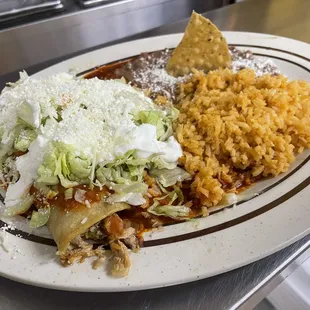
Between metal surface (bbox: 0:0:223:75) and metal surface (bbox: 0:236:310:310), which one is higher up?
metal surface (bbox: 0:0:223:75)

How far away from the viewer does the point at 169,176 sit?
1460 mm

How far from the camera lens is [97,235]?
1.29 meters

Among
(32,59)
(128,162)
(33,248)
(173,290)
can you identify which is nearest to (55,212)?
(33,248)

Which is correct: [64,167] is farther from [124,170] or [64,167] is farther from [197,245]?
[197,245]

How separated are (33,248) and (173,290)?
0.46m

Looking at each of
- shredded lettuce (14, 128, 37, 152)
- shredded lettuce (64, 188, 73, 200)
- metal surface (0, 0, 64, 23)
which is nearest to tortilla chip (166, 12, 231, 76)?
shredded lettuce (14, 128, 37, 152)

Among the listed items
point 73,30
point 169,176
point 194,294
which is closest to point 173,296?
point 194,294

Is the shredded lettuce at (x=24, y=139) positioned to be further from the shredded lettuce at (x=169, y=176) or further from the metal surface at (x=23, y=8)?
the metal surface at (x=23, y=8)

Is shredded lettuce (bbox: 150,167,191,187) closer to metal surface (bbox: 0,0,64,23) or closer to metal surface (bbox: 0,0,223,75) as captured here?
metal surface (bbox: 0,0,223,75)

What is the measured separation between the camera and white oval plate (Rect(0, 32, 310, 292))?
1125 mm

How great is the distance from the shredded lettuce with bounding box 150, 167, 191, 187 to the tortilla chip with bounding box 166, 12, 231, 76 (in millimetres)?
708

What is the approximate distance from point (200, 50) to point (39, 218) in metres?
1.17

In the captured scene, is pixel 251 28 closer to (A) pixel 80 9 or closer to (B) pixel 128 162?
(A) pixel 80 9

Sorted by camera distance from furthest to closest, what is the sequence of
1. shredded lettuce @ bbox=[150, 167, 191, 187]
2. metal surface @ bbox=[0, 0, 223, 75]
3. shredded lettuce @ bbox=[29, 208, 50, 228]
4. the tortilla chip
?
1. metal surface @ bbox=[0, 0, 223, 75]
2. the tortilla chip
3. shredded lettuce @ bbox=[150, 167, 191, 187]
4. shredded lettuce @ bbox=[29, 208, 50, 228]
